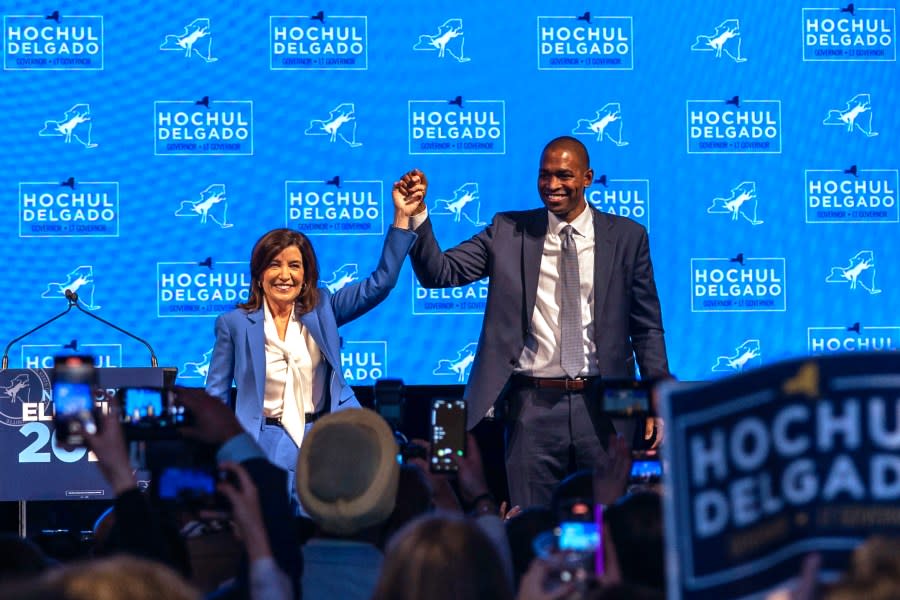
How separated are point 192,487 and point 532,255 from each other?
2476 mm

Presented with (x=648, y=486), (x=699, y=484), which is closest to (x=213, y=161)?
(x=648, y=486)

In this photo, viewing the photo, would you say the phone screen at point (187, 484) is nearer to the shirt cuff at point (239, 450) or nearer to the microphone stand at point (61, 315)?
the shirt cuff at point (239, 450)

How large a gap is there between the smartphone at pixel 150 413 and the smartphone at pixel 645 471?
1.03 meters

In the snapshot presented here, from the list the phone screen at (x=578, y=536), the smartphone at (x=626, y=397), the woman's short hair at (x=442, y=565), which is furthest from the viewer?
the smartphone at (x=626, y=397)

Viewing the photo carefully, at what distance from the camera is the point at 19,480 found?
529cm

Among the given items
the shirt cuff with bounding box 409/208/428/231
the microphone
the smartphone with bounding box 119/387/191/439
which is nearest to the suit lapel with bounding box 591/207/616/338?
the shirt cuff with bounding box 409/208/428/231

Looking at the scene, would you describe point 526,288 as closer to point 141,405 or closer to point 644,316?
point 644,316

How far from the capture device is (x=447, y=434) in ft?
10.6

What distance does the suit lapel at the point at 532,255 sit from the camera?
187 inches

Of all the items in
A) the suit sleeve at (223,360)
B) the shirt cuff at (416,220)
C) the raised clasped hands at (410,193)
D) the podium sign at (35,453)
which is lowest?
the podium sign at (35,453)

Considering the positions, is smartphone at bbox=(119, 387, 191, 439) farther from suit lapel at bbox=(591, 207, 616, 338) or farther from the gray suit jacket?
suit lapel at bbox=(591, 207, 616, 338)

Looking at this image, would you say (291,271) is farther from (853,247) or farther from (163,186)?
(853,247)

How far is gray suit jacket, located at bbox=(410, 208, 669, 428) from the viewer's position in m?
4.73

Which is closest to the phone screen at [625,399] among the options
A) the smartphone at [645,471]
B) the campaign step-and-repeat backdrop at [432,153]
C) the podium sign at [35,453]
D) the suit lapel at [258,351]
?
the smartphone at [645,471]
